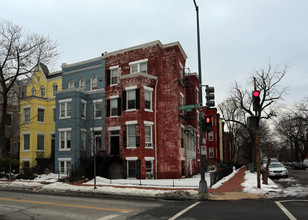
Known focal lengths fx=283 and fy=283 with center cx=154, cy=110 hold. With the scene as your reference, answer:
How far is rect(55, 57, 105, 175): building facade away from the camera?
2764 centimetres

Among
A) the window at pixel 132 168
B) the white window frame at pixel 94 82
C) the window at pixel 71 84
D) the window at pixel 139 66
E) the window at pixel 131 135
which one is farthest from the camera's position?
the window at pixel 71 84

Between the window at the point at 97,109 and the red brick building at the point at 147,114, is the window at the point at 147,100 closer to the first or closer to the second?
the red brick building at the point at 147,114

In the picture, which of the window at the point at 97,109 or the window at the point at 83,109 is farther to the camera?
the window at the point at 83,109

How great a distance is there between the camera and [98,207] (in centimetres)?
1127

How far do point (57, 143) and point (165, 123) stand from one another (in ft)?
37.0

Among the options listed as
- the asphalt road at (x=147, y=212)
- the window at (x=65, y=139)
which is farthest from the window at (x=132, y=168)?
the asphalt road at (x=147, y=212)

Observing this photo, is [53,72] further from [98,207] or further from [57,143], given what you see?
[98,207]

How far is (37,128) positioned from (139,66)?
1363cm

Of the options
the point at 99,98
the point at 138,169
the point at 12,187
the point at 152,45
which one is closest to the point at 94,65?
the point at 99,98

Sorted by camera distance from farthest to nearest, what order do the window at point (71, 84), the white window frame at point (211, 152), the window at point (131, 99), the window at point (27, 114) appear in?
the white window frame at point (211, 152) → the window at point (71, 84) → the window at point (27, 114) → the window at point (131, 99)

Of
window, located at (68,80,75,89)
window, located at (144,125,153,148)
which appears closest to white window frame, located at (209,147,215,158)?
window, located at (144,125,153,148)

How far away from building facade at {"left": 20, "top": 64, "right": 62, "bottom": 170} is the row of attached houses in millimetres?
104

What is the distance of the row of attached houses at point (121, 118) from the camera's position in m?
25.5

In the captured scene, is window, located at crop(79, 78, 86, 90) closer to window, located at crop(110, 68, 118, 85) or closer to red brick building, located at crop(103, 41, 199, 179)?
red brick building, located at crop(103, 41, 199, 179)
